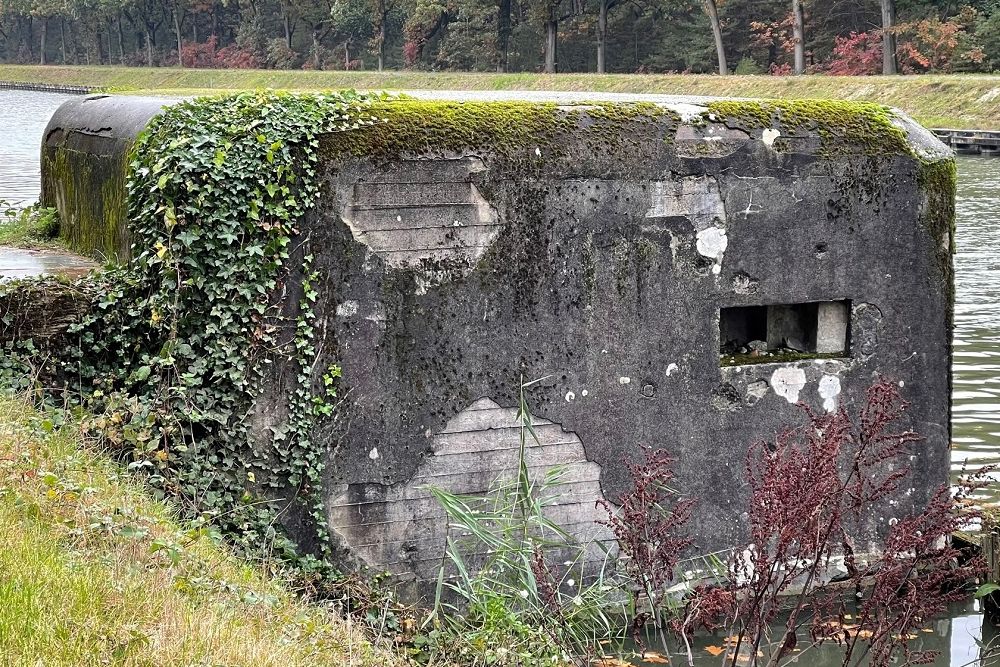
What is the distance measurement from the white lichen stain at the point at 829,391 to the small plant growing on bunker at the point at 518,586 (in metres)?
1.48

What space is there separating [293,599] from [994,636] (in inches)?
146

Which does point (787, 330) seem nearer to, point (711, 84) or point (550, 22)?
point (711, 84)

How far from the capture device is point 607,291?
602 cm

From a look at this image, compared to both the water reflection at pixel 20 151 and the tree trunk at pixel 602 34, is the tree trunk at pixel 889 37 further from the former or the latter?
the water reflection at pixel 20 151

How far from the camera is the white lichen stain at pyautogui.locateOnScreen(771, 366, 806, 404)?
633cm

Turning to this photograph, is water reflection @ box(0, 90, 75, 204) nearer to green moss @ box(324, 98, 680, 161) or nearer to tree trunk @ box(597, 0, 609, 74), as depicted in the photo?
green moss @ box(324, 98, 680, 161)

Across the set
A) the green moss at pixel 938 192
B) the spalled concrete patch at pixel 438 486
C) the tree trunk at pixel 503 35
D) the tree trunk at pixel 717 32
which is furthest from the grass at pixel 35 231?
the tree trunk at pixel 503 35

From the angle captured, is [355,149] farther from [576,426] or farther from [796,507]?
[796,507]

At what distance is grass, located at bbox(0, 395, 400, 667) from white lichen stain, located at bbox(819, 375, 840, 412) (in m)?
2.88

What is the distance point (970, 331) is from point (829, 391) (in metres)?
6.91

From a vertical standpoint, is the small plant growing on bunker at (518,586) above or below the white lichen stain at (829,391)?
below

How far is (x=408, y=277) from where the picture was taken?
5715 mm

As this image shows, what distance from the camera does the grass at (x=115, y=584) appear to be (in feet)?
11.0

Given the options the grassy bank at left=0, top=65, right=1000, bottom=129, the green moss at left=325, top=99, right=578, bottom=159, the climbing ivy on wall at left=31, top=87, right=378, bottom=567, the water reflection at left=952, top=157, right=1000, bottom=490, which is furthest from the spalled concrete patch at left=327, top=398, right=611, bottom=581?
the grassy bank at left=0, top=65, right=1000, bottom=129
